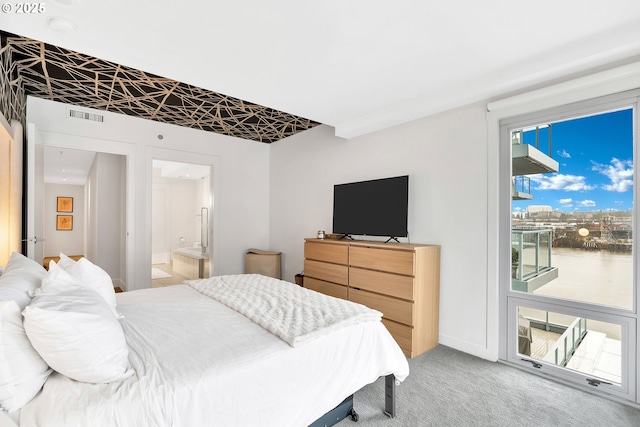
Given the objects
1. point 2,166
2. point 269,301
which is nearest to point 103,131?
point 2,166

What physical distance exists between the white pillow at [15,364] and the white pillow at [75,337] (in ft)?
0.11

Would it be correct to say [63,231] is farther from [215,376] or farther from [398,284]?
[215,376]

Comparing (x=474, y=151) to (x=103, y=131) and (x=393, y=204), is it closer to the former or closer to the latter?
(x=393, y=204)

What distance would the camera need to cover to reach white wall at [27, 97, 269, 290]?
146 inches

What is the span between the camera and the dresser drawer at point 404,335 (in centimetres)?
278

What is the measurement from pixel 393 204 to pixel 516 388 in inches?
74.4

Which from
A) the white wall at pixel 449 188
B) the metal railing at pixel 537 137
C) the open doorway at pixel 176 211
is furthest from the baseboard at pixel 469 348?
the open doorway at pixel 176 211

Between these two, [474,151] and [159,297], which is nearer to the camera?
[159,297]

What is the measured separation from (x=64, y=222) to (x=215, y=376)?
1124 centimetres

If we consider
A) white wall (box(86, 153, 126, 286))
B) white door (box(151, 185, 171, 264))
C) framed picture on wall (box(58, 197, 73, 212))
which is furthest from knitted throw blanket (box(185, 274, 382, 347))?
framed picture on wall (box(58, 197, 73, 212))

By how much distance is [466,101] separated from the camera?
2.85 metres

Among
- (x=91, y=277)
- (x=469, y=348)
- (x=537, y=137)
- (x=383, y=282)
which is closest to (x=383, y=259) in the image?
(x=383, y=282)

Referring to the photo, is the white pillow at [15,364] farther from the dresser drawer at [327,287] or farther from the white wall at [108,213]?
the white wall at [108,213]

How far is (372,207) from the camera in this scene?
3561 mm
